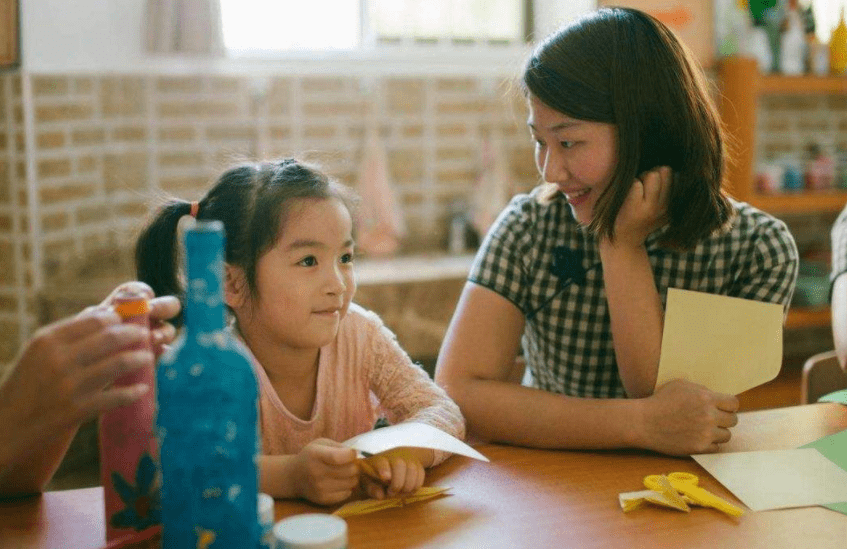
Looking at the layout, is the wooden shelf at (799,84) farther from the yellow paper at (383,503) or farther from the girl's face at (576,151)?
the yellow paper at (383,503)

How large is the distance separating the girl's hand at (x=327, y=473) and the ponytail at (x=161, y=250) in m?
0.31

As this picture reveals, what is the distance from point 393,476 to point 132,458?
30 cm

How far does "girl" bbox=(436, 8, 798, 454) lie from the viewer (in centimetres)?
Result: 133

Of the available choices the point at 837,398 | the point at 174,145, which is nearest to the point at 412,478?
the point at 837,398

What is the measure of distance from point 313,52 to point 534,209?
190 cm

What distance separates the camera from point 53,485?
262 cm

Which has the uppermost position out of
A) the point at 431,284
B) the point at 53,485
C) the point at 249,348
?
the point at 249,348

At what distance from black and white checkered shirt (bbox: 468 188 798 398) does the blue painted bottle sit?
0.80 m

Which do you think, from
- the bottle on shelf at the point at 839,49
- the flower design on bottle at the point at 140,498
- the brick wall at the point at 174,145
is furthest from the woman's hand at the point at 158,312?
the bottle on shelf at the point at 839,49

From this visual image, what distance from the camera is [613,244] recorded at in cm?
140

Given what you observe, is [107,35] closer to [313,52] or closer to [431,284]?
[313,52]

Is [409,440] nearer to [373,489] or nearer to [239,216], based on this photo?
[373,489]

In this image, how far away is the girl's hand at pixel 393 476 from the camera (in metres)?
1.05

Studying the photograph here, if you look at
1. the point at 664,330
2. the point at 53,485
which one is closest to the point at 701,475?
the point at 664,330
